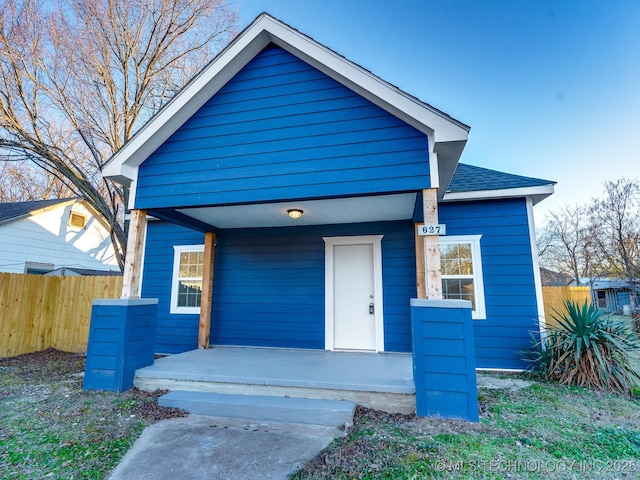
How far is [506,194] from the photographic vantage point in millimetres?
5336

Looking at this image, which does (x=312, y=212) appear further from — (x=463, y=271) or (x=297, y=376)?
(x=463, y=271)

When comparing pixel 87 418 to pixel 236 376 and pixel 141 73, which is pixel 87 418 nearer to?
pixel 236 376

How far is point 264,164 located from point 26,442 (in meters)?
3.68

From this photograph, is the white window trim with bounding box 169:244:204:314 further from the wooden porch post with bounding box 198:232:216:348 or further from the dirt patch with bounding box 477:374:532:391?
the dirt patch with bounding box 477:374:532:391

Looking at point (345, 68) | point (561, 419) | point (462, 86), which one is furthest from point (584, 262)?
point (345, 68)

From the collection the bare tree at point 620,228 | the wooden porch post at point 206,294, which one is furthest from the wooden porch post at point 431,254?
the bare tree at point 620,228

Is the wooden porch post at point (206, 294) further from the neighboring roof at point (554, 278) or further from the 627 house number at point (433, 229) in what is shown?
the neighboring roof at point (554, 278)

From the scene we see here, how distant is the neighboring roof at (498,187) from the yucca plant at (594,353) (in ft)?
6.11

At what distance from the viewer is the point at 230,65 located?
4.40 m

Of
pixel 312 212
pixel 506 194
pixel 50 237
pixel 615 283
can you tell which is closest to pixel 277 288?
pixel 312 212

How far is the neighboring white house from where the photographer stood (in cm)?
995

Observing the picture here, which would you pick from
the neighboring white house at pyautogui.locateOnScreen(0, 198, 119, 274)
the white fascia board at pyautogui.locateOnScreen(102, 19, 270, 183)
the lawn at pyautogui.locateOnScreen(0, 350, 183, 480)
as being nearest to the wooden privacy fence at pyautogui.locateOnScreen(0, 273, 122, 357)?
the lawn at pyautogui.locateOnScreen(0, 350, 183, 480)

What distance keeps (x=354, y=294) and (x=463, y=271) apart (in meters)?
1.96

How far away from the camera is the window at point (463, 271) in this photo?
5398 mm
